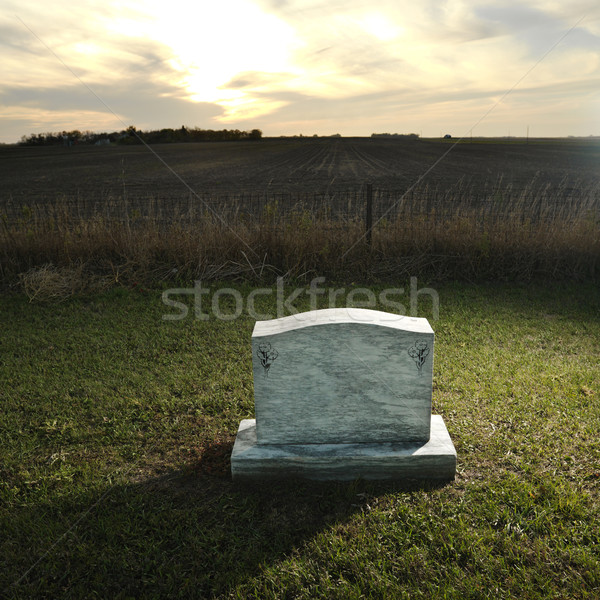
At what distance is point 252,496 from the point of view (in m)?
3.33

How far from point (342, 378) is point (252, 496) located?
1022mm

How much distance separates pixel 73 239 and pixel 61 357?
3513 millimetres

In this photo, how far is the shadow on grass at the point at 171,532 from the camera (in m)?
2.71

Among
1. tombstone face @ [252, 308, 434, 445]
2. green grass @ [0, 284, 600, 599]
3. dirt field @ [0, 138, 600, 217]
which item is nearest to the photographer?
green grass @ [0, 284, 600, 599]

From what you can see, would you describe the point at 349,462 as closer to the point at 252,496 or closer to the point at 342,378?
the point at 342,378

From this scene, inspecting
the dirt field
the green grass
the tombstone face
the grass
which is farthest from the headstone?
the dirt field

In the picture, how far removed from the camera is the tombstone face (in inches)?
132

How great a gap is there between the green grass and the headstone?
0.18 meters

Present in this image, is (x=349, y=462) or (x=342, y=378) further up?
(x=342, y=378)

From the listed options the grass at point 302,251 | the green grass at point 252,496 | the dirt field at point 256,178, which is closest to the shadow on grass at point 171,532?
the green grass at point 252,496

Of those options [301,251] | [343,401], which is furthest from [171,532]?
[301,251]

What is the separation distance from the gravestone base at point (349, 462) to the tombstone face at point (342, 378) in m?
Answer: 0.09

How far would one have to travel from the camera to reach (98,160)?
4419 centimetres

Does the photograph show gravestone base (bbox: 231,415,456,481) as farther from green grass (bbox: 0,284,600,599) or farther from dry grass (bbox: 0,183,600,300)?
dry grass (bbox: 0,183,600,300)
